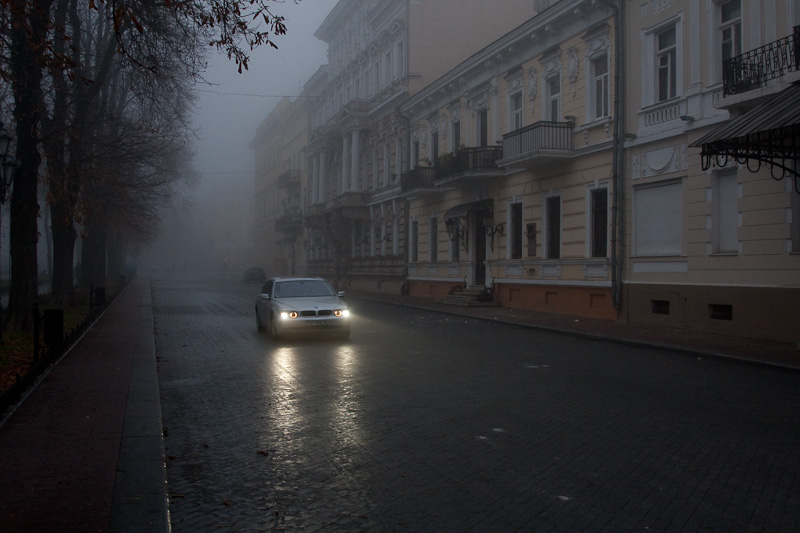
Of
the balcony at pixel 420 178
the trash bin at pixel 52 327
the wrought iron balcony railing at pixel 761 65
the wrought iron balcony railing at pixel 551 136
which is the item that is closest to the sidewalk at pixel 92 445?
the trash bin at pixel 52 327

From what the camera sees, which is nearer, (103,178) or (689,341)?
(689,341)

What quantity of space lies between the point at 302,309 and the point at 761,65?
10958 millimetres

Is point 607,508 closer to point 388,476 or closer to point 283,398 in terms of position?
point 388,476

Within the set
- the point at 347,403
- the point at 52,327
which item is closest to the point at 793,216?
the point at 347,403

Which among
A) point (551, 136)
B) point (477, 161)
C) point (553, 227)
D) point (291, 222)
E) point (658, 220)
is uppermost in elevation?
point (551, 136)

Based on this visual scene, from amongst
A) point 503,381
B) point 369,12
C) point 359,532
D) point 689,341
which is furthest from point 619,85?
point 369,12

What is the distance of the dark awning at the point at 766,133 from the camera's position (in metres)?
11.8

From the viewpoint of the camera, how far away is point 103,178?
1703 cm

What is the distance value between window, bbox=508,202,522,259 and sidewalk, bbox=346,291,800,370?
3234 millimetres

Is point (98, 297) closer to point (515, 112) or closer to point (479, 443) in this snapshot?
point (515, 112)

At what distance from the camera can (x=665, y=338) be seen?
1514cm

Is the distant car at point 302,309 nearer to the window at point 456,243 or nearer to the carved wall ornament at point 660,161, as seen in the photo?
the carved wall ornament at point 660,161

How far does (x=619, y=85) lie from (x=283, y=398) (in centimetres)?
1484

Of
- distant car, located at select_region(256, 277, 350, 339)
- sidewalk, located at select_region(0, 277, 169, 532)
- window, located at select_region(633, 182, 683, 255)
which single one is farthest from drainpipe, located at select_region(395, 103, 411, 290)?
sidewalk, located at select_region(0, 277, 169, 532)
